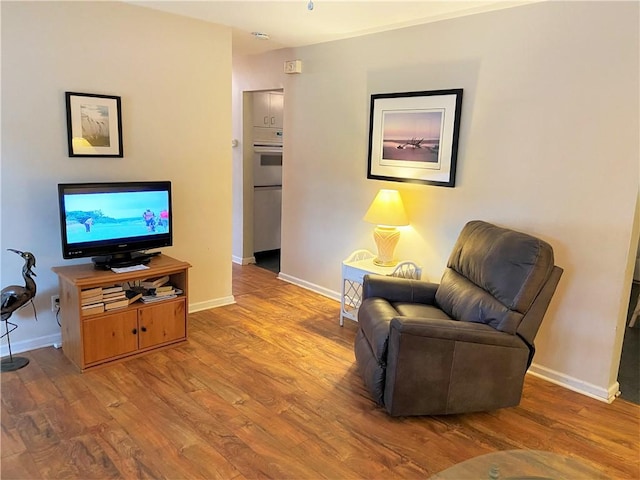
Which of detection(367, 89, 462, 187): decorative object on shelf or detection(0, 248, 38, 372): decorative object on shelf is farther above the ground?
detection(367, 89, 462, 187): decorative object on shelf

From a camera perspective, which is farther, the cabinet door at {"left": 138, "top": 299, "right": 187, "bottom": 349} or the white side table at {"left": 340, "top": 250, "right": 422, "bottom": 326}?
the white side table at {"left": 340, "top": 250, "right": 422, "bottom": 326}

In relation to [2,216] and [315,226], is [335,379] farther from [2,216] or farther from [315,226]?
[2,216]

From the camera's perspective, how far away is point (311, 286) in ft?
16.0

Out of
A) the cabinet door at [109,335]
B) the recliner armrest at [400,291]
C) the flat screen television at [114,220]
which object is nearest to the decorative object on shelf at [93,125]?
the flat screen television at [114,220]

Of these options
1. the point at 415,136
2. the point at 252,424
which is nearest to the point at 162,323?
the point at 252,424

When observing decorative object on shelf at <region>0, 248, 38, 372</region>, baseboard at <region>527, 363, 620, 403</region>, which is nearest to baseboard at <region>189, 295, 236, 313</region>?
decorative object on shelf at <region>0, 248, 38, 372</region>

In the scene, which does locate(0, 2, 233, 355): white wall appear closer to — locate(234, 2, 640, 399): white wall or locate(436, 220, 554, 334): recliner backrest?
locate(234, 2, 640, 399): white wall

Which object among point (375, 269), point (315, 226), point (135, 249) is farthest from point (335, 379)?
point (315, 226)

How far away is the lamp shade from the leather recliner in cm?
102

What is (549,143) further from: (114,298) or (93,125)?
(93,125)

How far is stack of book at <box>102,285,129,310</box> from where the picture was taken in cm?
306

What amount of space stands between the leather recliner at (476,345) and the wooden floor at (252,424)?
0.55 feet

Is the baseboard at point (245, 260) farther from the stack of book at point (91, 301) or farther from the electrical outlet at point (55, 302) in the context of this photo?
the stack of book at point (91, 301)

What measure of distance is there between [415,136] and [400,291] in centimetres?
128
